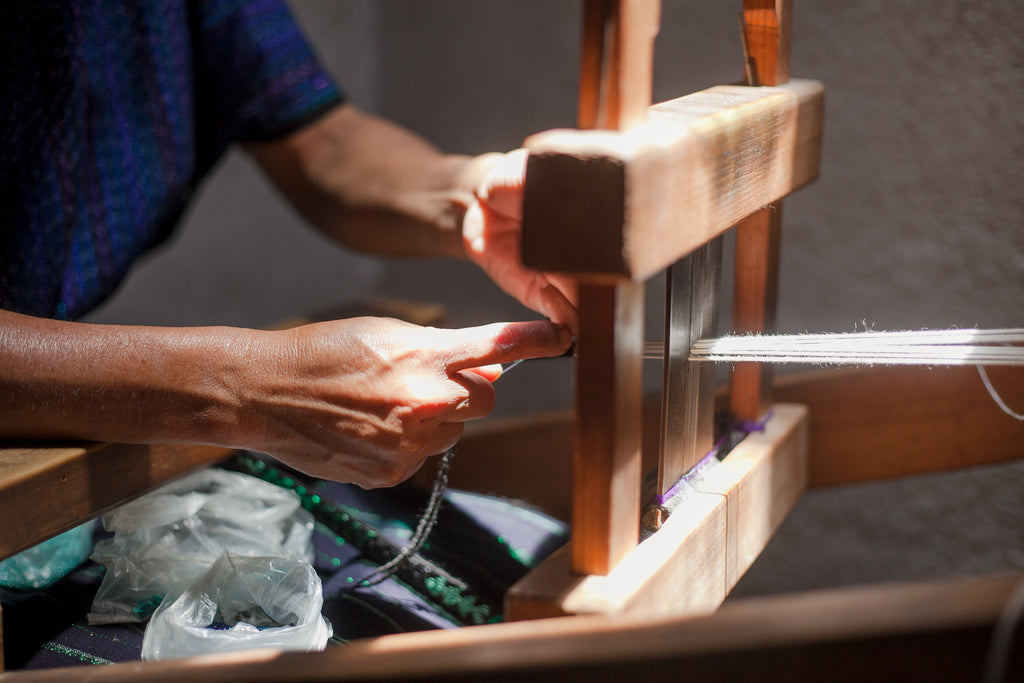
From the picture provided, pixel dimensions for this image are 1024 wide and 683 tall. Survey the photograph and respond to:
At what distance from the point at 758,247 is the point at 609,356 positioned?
1.27 feet

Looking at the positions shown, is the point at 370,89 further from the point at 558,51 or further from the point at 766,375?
the point at 766,375

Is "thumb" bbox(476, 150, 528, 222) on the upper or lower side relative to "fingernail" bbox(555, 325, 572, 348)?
upper

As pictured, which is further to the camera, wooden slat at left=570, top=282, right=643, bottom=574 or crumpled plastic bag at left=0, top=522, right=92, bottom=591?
crumpled plastic bag at left=0, top=522, right=92, bottom=591

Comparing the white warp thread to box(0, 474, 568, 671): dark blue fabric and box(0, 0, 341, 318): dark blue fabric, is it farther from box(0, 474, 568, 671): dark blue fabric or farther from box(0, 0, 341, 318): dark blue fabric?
box(0, 0, 341, 318): dark blue fabric

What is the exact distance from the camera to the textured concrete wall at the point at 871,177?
1.14 m

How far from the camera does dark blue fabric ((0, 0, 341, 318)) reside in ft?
3.41

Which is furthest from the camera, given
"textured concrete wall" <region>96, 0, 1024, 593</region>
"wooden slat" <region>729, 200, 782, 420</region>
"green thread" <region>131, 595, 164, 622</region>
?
"textured concrete wall" <region>96, 0, 1024, 593</region>

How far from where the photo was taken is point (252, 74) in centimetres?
125

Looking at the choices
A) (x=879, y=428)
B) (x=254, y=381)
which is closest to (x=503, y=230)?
(x=254, y=381)

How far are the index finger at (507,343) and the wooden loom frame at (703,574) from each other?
0.45 ft

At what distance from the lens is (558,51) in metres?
1.69

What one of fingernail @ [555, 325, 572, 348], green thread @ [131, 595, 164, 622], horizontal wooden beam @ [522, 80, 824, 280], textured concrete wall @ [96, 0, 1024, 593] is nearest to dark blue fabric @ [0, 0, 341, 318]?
green thread @ [131, 595, 164, 622]

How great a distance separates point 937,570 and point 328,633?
97cm

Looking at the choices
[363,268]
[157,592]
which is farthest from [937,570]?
[363,268]
